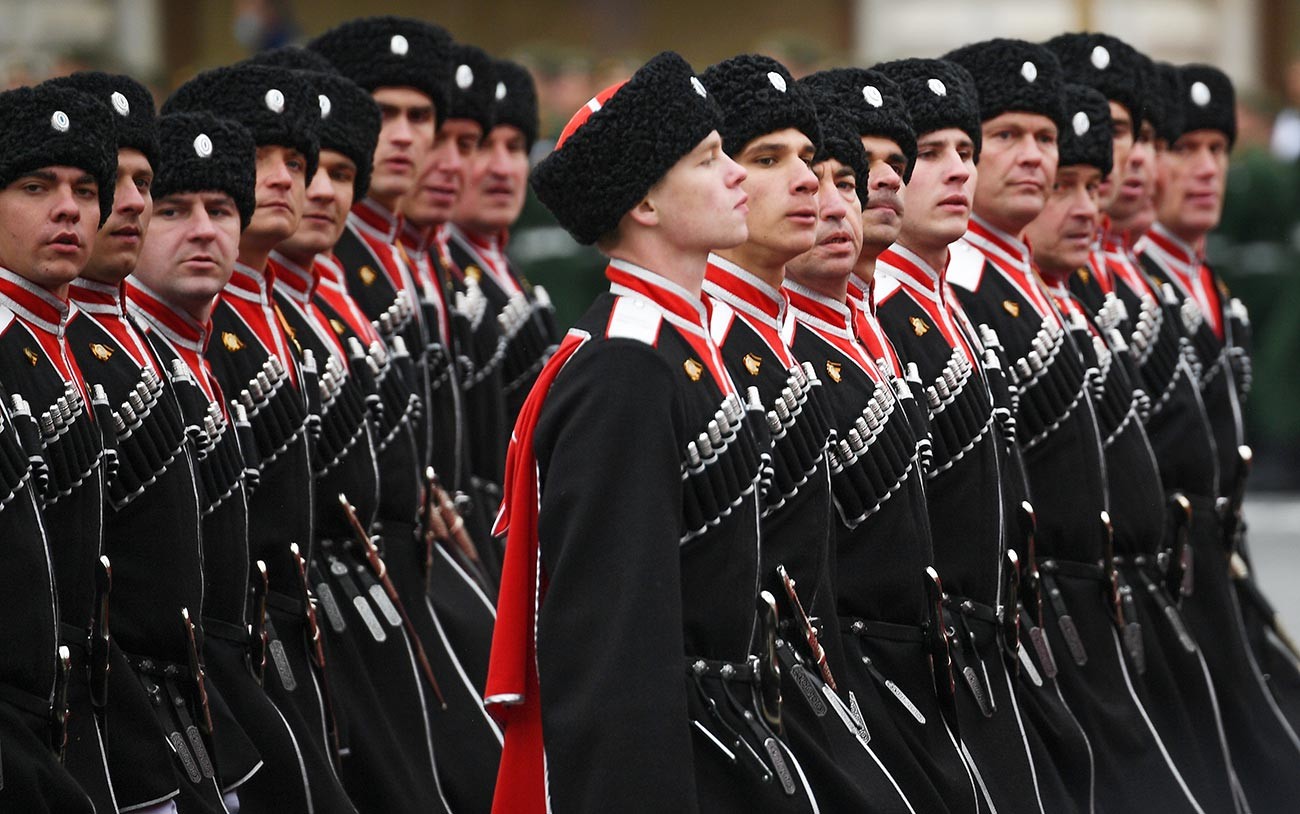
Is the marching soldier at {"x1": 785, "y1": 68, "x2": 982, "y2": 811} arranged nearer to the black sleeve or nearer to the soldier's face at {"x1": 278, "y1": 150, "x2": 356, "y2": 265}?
the black sleeve

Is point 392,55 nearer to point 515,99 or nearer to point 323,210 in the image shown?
point 515,99

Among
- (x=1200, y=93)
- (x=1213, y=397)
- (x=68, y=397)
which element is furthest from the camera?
(x=1200, y=93)

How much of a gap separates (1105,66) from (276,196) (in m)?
2.59

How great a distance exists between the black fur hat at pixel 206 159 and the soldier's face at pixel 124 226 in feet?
0.65

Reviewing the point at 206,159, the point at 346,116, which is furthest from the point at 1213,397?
the point at 206,159

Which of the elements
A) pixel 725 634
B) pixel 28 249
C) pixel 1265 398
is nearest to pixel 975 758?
pixel 725 634

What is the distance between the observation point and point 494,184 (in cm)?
870

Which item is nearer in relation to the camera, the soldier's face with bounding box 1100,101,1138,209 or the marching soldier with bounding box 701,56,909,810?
the marching soldier with bounding box 701,56,909,810

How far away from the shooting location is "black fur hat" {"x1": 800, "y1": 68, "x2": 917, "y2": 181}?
6113 mm

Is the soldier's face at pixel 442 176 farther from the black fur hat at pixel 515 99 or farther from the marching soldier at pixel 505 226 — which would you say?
the black fur hat at pixel 515 99

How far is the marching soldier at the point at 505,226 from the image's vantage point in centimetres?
858

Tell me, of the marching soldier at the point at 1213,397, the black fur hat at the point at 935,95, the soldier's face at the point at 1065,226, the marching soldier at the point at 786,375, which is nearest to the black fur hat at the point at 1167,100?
the marching soldier at the point at 1213,397

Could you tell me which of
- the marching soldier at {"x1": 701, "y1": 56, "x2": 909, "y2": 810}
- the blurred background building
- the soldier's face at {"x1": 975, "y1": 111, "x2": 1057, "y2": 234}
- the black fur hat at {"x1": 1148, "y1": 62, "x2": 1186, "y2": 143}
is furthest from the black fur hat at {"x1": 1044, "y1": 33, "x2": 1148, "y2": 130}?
the blurred background building

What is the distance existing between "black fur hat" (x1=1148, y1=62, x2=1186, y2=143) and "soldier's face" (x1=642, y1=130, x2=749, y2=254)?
3.63m
